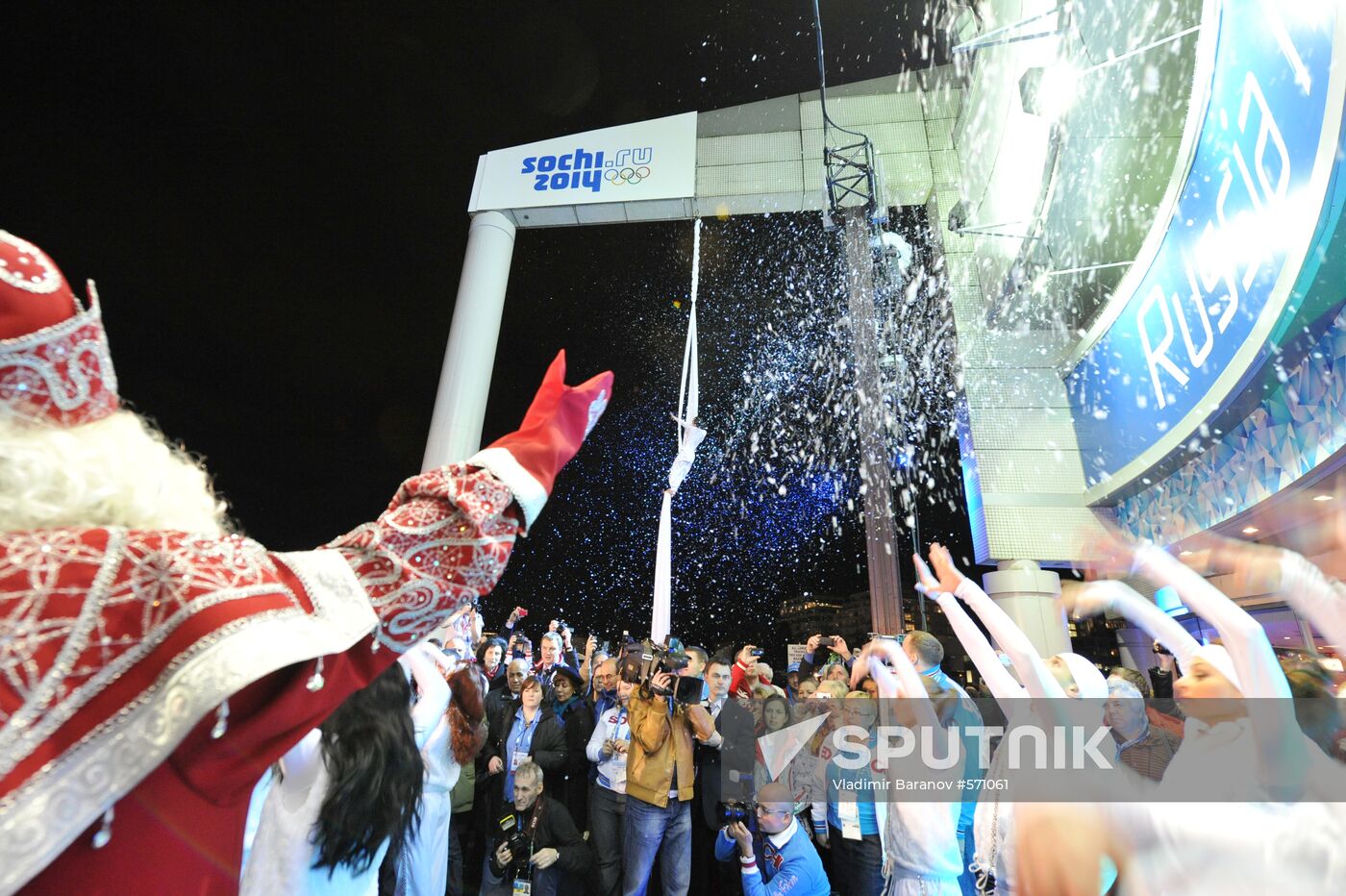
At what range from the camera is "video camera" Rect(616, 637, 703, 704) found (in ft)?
13.5

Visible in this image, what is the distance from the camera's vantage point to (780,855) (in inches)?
126

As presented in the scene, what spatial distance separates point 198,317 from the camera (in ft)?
32.2

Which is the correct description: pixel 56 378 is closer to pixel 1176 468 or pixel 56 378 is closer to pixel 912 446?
pixel 1176 468

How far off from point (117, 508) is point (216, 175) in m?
9.35

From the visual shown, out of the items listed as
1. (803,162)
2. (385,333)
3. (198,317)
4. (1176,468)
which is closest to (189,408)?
(198,317)

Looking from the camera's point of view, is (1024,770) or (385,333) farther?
(385,333)

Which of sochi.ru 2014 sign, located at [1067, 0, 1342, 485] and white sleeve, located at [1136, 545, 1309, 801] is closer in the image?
white sleeve, located at [1136, 545, 1309, 801]

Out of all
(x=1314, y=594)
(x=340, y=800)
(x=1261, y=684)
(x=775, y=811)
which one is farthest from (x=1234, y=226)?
(x=340, y=800)

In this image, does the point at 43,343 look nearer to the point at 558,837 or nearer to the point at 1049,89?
the point at 558,837

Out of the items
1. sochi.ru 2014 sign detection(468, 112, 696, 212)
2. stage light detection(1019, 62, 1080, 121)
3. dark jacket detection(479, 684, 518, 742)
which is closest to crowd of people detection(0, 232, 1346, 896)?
dark jacket detection(479, 684, 518, 742)

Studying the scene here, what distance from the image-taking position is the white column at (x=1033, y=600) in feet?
21.3

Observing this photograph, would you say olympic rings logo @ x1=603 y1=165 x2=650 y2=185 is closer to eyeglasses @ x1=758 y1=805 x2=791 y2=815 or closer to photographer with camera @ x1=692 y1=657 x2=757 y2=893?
photographer with camera @ x1=692 y1=657 x2=757 y2=893

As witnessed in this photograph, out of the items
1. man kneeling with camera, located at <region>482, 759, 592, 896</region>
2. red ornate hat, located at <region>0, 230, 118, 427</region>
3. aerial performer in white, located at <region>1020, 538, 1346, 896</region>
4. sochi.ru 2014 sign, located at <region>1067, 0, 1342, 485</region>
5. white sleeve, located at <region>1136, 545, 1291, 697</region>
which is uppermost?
sochi.ru 2014 sign, located at <region>1067, 0, 1342, 485</region>

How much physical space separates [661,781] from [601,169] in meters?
6.27
